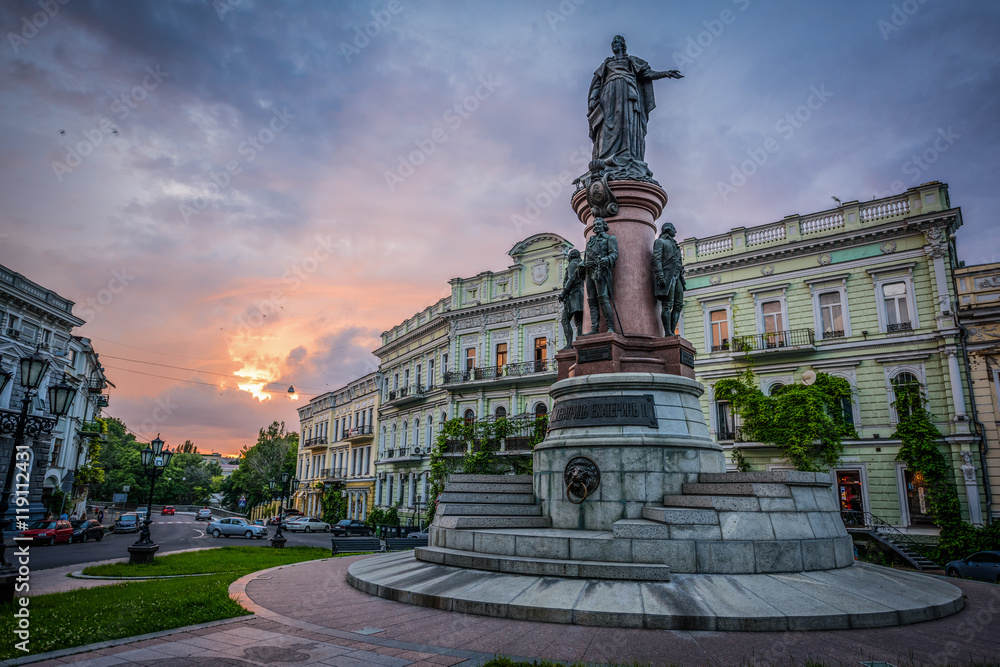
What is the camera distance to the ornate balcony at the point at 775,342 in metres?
28.1

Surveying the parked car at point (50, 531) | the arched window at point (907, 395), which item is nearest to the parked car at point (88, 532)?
the parked car at point (50, 531)

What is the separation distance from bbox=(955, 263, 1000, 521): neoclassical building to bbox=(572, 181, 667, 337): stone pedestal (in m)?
18.7

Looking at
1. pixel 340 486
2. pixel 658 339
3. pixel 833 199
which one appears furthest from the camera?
pixel 340 486

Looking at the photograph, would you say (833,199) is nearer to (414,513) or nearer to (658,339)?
(658,339)

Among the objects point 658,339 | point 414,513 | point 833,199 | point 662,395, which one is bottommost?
point 414,513

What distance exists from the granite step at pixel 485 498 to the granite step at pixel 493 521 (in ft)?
1.45

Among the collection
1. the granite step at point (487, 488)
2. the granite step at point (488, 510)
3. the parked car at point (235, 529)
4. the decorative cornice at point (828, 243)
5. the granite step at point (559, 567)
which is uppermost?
the decorative cornice at point (828, 243)

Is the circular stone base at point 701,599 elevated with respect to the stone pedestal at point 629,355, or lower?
lower

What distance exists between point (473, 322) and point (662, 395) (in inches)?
1174

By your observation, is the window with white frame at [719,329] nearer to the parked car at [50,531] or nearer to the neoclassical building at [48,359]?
the neoclassical building at [48,359]

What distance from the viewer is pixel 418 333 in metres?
47.3

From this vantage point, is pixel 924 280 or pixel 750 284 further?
pixel 750 284

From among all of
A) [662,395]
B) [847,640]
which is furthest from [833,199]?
[847,640]

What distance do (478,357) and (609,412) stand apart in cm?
2906
